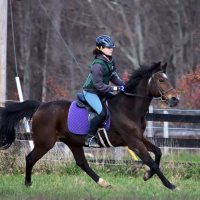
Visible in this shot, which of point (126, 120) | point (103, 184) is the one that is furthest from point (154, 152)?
point (103, 184)

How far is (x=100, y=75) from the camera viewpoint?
43.3 ft

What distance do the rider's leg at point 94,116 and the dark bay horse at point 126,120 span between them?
17 centimetres

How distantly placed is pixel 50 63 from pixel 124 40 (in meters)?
5.76

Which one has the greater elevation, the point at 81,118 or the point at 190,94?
the point at 81,118

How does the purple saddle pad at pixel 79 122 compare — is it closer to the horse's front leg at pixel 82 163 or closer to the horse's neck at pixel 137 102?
the horse's neck at pixel 137 102

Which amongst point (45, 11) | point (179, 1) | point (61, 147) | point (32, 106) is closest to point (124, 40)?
point (179, 1)

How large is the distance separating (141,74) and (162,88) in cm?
50

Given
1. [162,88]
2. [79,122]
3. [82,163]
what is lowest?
[82,163]

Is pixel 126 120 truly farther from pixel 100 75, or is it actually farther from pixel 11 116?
pixel 11 116

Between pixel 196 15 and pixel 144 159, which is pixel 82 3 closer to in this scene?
pixel 196 15

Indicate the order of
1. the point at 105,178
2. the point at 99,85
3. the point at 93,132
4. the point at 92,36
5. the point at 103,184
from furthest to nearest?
the point at 92,36, the point at 105,178, the point at 93,132, the point at 103,184, the point at 99,85

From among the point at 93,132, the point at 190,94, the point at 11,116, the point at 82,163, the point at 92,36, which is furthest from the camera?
the point at 92,36

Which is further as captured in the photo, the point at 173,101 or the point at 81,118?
the point at 81,118

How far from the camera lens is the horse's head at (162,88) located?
1310cm
